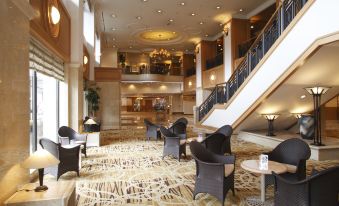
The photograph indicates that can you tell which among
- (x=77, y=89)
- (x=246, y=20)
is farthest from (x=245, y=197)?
(x=246, y=20)

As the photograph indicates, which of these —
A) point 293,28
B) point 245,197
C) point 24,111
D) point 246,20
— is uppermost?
point 246,20

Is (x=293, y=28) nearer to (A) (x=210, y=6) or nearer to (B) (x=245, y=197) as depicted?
(B) (x=245, y=197)

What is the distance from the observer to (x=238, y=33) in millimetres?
13555

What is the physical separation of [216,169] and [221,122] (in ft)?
22.1

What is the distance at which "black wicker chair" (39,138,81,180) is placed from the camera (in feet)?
16.5

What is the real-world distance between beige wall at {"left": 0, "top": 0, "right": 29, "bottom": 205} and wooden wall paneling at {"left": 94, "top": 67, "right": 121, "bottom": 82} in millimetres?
10700

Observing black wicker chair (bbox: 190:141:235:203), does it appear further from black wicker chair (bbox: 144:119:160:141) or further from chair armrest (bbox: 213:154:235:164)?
black wicker chair (bbox: 144:119:160:141)

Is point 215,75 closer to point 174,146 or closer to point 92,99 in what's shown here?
point 92,99

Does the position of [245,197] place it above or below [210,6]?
below

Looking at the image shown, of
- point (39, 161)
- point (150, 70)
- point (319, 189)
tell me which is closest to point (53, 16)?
point (39, 161)

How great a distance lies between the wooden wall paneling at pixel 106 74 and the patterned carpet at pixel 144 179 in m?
6.53

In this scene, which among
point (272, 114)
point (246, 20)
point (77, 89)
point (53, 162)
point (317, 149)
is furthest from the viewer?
point (246, 20)

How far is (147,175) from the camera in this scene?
5.49 meters

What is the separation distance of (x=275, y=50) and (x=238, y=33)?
7495 millimetres
